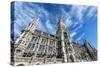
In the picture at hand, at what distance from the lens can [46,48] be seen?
9.39ft

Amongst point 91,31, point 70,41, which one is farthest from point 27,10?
point 91,31

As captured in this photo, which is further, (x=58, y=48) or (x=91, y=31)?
(x=91, y=31)

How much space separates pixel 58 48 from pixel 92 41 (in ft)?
1.54

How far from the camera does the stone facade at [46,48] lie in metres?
2.71

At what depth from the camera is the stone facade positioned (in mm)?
2711

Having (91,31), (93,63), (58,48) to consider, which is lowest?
(93,63)

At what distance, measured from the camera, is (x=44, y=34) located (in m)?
2.85

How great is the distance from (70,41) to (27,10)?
65 centimetres
